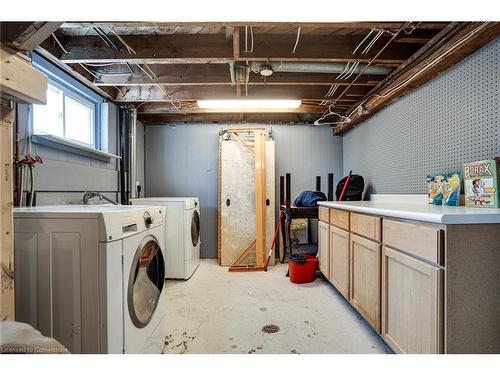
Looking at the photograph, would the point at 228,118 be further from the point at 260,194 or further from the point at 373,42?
the point at 373,42

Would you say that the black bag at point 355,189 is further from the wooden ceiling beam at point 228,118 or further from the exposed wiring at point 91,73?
the exposed wiring at point 91,73

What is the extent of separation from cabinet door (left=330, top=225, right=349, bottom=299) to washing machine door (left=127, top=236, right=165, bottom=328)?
4.76ft

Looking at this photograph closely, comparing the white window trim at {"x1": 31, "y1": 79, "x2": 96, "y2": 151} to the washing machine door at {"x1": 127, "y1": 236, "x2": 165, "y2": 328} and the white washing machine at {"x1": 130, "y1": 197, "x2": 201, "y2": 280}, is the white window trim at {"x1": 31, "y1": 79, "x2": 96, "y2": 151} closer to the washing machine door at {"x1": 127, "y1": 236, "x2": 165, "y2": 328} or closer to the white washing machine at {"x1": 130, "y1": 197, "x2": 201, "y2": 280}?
the white washing machine at {"x1": 130, "y1": 197, "x2": 201, "y2": 280}

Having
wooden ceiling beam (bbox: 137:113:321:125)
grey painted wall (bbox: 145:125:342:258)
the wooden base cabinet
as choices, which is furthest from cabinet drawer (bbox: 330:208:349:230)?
wooden ceiling beam (bbox: 137:113:321:125)

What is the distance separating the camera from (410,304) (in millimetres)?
1324

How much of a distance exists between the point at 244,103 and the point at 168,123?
1.46m

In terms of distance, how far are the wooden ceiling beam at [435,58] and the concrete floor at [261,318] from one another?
1.95 m

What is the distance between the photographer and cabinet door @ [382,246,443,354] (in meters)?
1.15

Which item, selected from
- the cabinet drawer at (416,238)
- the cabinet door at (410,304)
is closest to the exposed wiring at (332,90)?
the cabinet drawer at (416,238)

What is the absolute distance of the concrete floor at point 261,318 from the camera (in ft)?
5.59

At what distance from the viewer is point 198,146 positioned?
3900 mm

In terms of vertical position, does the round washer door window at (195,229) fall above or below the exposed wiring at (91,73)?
below
